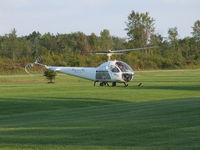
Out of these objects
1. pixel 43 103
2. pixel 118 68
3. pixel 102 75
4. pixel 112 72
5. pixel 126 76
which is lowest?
pixel 43 103

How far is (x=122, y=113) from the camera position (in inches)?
920

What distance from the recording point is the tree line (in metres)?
107

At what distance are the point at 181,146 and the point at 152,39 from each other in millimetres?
121643

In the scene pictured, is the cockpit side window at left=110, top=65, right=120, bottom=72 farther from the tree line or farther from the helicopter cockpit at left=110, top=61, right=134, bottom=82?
the tree line

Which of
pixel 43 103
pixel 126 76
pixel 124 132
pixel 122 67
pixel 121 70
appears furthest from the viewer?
pixel 122 67

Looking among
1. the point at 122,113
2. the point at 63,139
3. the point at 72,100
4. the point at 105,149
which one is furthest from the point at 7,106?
the point at 105,149

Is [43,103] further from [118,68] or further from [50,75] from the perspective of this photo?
[50,75]

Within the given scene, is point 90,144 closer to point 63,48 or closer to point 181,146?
point 181,146

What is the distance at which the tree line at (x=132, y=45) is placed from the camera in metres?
107

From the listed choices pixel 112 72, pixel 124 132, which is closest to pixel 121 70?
pixel 112 72

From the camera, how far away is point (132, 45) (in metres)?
126

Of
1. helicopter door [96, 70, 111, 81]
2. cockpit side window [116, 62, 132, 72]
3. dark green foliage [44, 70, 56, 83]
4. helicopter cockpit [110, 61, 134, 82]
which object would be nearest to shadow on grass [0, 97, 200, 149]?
helicopter cockpit [110, 61, 134, 82]

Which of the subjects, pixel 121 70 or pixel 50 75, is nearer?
pixel 121 70

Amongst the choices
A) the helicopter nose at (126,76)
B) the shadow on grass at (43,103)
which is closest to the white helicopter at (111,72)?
the helicopter nose at (126,76)
